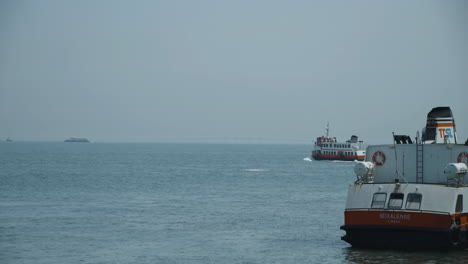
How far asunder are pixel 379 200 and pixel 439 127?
7139mm

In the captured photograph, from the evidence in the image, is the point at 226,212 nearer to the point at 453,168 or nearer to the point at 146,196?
the point at 146,196

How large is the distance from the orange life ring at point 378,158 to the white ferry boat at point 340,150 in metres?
113

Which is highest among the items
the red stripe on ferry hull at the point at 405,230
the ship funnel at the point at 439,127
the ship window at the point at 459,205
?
the ship funnel at the point at 439,127

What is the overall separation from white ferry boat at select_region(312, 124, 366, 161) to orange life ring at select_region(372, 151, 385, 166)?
113 meters

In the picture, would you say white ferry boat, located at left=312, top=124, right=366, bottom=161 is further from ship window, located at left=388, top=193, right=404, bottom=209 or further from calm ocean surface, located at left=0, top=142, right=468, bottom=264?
ship window, located at left=388, top=193, right=404, bottom=209

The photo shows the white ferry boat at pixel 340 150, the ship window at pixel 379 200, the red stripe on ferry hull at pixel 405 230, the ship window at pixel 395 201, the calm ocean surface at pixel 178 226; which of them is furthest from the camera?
the white ferry boat at pixel 340 150

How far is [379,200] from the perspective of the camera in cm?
3161

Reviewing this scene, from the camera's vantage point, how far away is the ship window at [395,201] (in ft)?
102

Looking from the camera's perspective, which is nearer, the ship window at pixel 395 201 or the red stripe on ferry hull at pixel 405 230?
the red stripe on ferry hull at pixel 405 230

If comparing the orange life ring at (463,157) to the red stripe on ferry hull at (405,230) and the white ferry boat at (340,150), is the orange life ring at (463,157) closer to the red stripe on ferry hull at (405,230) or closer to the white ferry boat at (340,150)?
the red stripe on ferry hull at (405,230)

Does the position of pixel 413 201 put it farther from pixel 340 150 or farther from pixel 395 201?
pixel 340 150

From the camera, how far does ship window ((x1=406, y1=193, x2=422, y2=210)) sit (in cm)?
3062

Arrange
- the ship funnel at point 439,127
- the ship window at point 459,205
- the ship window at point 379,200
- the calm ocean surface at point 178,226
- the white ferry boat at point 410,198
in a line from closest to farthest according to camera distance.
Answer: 1. the white ferry boat at point 410,198
2. the ship window at point 459,205
3. the ship window at point 379,200
4. the calm ocean surface at point 178,226
5. the ship funnel at point 439,127

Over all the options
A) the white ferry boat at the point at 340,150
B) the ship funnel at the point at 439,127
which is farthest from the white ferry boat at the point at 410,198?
the white ferry boat at the point at 340,150
